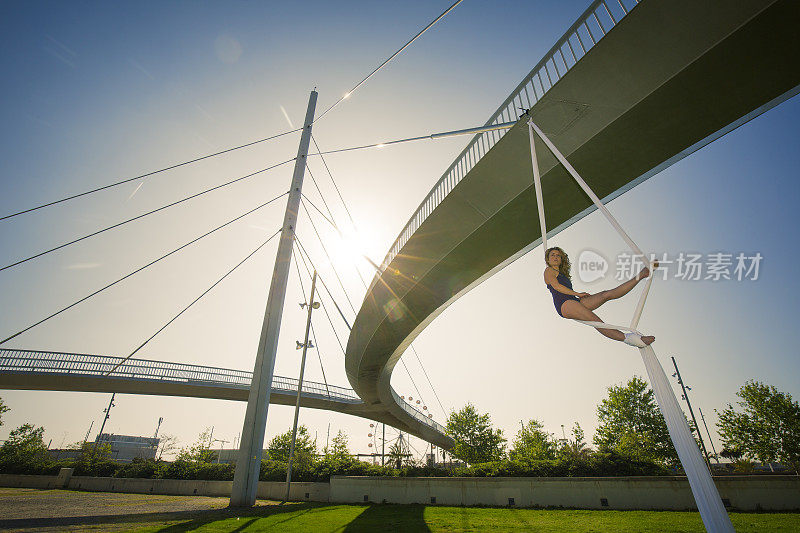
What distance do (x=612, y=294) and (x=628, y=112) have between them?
21.3 feet

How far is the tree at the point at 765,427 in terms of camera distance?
91.5 ft

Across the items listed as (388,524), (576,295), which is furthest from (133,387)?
(576,295)

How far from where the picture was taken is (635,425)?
113 feet

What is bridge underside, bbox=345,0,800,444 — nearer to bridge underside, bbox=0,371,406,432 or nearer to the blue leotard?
the blue leotard

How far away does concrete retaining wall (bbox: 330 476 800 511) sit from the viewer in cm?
1338

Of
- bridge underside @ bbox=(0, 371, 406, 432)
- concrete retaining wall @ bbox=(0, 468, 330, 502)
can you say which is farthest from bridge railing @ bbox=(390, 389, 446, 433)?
concrete retaining wall @ bbox=(0, 468, 330, 502)

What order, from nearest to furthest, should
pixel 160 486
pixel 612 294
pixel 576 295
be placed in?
pixel 612 294
pixel 576 295
pixel 160 486

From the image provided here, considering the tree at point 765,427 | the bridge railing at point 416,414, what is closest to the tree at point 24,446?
the bridge railing at point 416,414

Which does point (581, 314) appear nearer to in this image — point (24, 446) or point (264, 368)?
point (264, 368)

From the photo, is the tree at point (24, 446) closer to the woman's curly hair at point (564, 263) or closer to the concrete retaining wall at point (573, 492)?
the concrete retaining wall at point (573, 492)

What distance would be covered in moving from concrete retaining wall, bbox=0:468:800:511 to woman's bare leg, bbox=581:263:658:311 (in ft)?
51.4

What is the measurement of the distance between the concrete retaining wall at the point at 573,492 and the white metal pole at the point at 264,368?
31.4 feet

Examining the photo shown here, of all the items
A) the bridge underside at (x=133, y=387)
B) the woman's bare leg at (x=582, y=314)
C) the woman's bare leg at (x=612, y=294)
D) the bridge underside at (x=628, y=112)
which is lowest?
the woman's bare leg at (x=582, y=314)

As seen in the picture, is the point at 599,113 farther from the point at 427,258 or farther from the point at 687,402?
the point at 687,402
